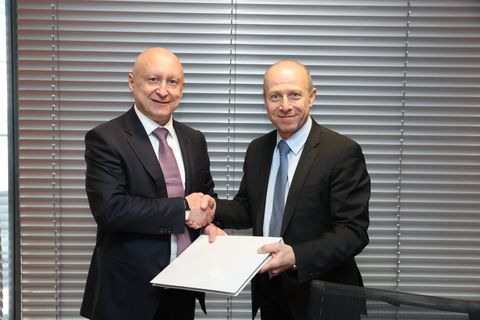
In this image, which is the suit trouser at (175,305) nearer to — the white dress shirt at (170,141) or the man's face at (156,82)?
the white dress shirt at (170,141)

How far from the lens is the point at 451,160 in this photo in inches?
88.0

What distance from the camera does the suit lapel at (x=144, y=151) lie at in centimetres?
158

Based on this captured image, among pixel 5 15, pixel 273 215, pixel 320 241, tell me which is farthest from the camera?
pixel 5 15

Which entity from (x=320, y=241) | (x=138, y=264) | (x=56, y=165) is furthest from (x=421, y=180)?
(x=56, y=165)

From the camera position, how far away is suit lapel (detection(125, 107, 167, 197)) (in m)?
1.58

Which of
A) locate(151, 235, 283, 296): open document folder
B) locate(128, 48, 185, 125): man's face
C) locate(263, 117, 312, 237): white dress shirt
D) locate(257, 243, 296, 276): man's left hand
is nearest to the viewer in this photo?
locate(151, 235, 283, 296): open document folder

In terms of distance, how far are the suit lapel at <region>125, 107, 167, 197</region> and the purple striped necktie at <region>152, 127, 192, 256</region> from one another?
0.04 metres

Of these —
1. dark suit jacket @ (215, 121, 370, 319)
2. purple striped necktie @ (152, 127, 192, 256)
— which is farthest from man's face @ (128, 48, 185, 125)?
dark suit jacket @ (215, 121, 370, 319)

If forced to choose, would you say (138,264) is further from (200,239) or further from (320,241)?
(320,241)

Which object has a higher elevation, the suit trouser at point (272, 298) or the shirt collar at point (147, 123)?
the shirt collar at point (147, 123)

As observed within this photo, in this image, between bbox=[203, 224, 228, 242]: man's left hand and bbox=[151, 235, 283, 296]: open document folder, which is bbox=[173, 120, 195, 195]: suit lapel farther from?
bbox=[151, 235, 283, 296]: open document folder

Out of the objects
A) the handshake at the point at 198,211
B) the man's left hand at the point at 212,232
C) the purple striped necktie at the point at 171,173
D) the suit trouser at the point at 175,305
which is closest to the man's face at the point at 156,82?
the purple striped necktie at the point at 171,173

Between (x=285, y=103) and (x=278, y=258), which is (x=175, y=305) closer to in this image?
(x=278, y=258)

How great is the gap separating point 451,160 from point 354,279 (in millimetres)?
1055
